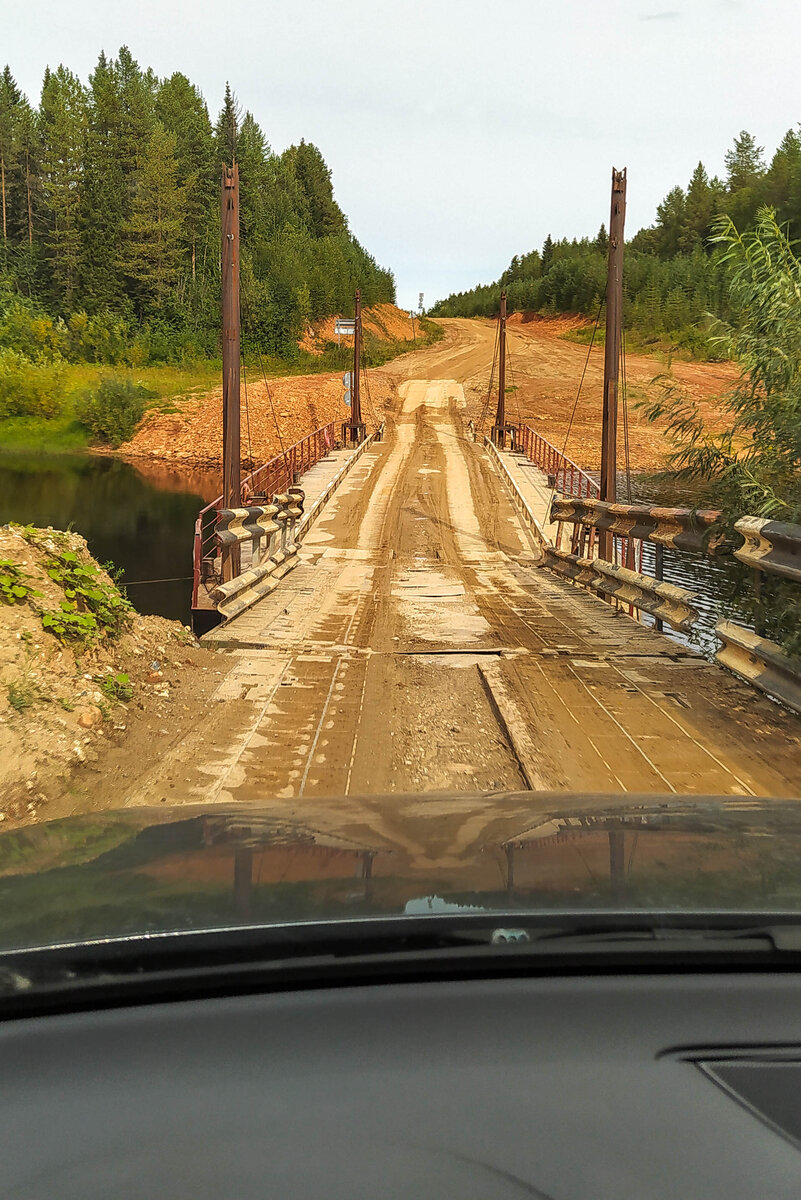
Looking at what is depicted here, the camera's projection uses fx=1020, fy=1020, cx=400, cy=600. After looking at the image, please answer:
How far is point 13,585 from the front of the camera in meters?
6.56

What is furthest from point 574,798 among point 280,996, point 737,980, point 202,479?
point 202,479

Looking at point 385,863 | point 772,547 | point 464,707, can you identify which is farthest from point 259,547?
point 385,863

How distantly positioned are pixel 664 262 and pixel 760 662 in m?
104

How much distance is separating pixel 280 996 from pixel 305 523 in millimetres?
20395

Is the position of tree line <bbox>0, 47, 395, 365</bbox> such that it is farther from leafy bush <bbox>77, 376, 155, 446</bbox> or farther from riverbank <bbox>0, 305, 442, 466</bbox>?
leafy bush <bbox>77, 376, 155, 446</bbox>

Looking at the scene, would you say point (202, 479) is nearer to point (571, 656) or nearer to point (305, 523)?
point (305, 523)

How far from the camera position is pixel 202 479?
4803cm

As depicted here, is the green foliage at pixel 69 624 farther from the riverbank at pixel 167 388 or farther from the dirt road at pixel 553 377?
the riverbank at pixel 167 388

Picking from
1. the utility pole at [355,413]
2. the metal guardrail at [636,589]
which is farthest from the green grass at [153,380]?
the metal guardrail at [636,589]

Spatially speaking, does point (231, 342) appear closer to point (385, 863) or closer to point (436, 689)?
point (436, 689)

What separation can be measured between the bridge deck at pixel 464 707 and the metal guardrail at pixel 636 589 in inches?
10.9

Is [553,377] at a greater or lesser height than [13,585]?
greater

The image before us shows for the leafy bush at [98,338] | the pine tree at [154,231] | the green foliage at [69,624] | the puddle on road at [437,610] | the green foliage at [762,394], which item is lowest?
the puddle on road at [437,610]

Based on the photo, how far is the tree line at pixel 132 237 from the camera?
75.9 meters
